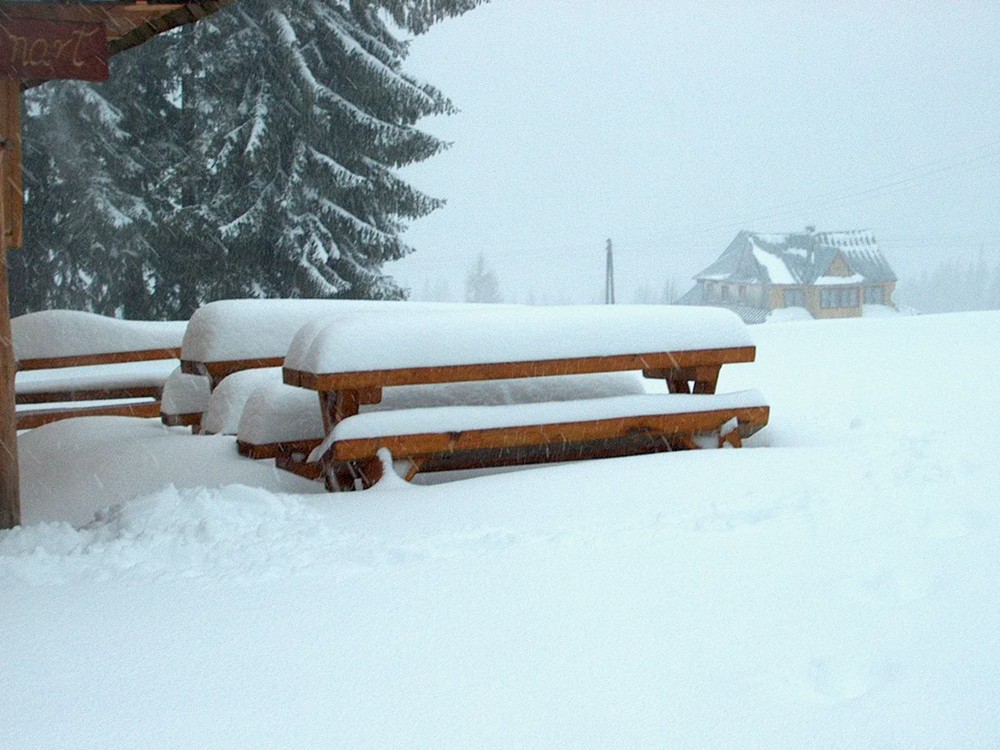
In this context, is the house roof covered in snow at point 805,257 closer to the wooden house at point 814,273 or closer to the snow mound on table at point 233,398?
the wooden house at point 814,273

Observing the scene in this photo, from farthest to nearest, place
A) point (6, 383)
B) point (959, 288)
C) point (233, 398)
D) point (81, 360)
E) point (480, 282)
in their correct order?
point (959, 288)
point (480, 282)
point (81, 360)
point (233, 398)
point (6, 383)

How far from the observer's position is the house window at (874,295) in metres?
55.2

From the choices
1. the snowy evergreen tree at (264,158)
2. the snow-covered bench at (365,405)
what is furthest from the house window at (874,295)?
the snow-covered bench at (365,405)

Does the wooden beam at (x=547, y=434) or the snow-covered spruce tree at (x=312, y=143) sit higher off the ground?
the snow-covered spruce tree at (x=312, y=143)

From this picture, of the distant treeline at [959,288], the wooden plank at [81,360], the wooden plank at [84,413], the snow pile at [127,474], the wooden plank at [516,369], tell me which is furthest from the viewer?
the distant treeline at [959,288]

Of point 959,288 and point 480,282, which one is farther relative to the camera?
point 959,288

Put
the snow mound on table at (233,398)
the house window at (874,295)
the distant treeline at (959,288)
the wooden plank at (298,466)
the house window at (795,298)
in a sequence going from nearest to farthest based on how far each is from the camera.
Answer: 1. the wooden plank at (298,466)
2. the snow mound on table at (233,398)
3. the house window at (795,298)
4. the house window at (874,295)
5. the distant treeline at (959,288)

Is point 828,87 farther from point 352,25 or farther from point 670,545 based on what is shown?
point 670,545

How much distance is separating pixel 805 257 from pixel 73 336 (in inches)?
1931

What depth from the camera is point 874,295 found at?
5559cm

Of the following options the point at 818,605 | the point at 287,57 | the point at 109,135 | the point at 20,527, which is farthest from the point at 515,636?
the point at 109,135

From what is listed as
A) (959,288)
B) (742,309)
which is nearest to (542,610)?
(742,309)

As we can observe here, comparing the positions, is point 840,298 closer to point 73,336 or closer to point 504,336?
point 73,336

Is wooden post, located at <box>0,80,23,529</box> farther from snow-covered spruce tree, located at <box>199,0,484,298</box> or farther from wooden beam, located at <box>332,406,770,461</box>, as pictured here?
snow-covered spruce tree, located at <box>199,0,484,298</box>
